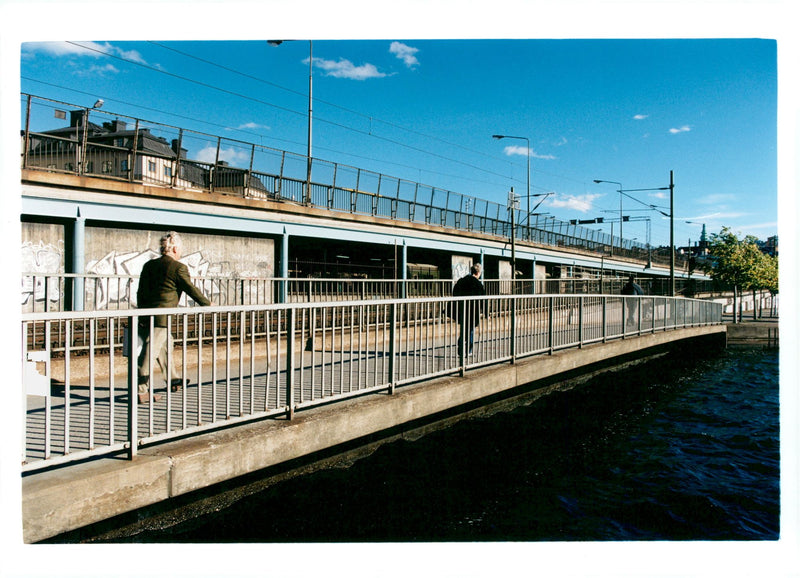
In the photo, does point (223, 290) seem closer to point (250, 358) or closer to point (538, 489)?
point (250, 358)

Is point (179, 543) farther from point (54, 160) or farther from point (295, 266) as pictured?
point (295, 266)

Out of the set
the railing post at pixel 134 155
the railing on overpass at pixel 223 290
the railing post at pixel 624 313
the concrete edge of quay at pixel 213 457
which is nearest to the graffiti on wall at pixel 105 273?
the railing on overpass at pixel 223 290

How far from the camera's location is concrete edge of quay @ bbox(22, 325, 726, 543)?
328 centimetres

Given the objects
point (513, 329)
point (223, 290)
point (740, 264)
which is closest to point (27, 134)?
point (223, 290)

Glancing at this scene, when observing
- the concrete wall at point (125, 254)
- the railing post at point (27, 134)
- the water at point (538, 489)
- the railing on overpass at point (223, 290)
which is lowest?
the water at point (538, 489)

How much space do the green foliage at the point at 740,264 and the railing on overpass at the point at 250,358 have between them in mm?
26555

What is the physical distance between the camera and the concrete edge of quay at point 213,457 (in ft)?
10.8

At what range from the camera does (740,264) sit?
3516 cm

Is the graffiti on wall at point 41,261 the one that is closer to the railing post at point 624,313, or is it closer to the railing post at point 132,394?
the railing post at point 132,394

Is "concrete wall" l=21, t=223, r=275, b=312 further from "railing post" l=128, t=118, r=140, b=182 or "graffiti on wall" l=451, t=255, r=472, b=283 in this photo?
"graffiti on wall" l=451, t=255, r=472, b=283

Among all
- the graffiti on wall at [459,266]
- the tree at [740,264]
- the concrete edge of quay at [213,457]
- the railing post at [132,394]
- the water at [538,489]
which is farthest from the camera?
the tree at [740,264]

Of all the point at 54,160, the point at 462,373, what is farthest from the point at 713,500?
the point at 54,160

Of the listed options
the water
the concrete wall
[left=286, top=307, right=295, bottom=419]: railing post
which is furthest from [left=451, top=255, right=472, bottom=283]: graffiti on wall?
[left=286, top=307, right=295, bottom=419]: railing post

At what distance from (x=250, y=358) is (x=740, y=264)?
37482 millimetres
